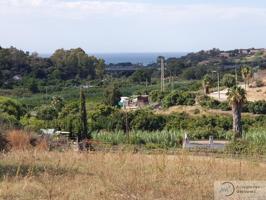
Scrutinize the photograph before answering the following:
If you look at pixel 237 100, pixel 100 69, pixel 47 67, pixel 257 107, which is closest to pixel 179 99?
pixel 257 107

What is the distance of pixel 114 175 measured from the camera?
5.25 m

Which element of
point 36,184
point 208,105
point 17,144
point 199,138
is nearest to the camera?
point 36,184

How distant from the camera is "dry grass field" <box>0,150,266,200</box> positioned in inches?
180

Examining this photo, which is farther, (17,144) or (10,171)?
(17,144)

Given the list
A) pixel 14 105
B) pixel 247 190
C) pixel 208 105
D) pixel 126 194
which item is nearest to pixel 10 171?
pixel 126 194

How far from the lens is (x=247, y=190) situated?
4.41m

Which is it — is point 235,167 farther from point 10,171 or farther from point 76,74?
point 76,74

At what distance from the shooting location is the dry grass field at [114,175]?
458 centimetres

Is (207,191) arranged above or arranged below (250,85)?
above

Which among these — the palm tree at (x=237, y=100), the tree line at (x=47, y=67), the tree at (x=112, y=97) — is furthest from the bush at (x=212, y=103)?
the tree line at (x=47, y=67)

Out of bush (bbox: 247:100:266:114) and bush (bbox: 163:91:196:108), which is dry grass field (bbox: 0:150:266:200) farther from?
bush (bbox: 163:91:196:108)

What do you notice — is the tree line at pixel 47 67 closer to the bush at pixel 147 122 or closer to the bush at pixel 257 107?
the bush at pixel 147 122

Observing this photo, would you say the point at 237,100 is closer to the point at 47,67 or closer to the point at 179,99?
the point at 179,99

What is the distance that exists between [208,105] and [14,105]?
1801cm
